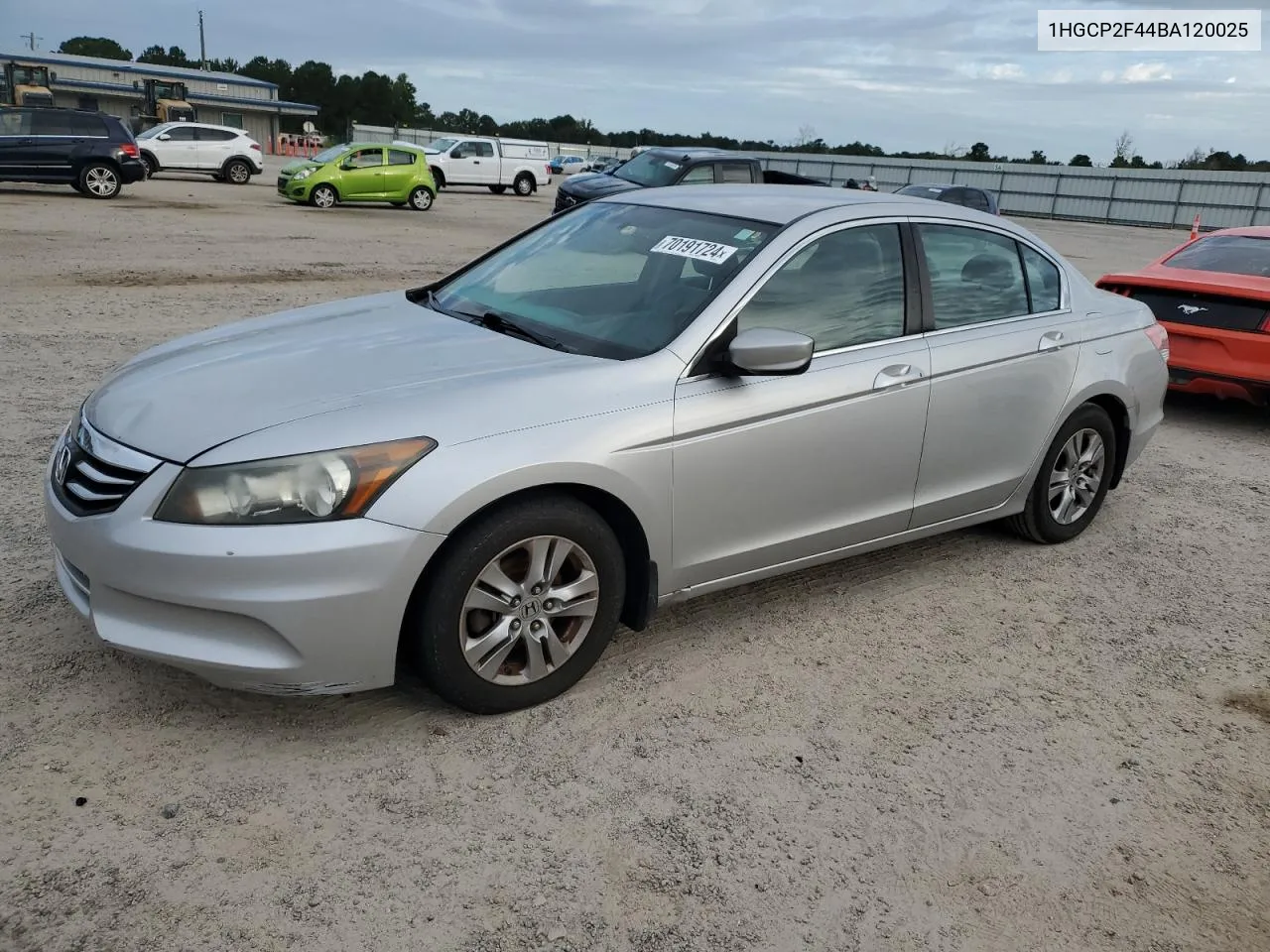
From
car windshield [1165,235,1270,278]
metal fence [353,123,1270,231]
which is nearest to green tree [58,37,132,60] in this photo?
metal fence [353,123,1270,231]

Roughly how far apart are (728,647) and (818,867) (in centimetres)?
125

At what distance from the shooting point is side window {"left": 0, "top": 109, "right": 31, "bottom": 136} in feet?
66.6

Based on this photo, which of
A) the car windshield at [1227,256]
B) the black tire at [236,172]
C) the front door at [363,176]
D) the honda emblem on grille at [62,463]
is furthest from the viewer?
the black tire at [236,172]

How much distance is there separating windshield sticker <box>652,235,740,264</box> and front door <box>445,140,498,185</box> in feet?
100

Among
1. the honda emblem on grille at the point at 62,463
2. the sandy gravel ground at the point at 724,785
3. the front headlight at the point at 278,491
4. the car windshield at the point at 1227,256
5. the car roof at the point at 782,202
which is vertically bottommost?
the sandy gravel ground at the point at 724,785

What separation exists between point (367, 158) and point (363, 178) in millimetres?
473

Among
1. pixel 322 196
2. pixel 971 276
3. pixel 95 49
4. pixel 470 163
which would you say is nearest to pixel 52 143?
pixel 322 196

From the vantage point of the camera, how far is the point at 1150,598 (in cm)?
466

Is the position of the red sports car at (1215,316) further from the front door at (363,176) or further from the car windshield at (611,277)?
the front door at (363,176)

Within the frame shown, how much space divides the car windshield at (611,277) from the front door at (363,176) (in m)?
20.8

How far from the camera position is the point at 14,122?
20391 millimetres

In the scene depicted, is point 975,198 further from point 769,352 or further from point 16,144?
A: point 769,352

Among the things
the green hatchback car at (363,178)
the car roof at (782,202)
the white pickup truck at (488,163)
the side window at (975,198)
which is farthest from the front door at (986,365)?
the white pickup truck at (488,163)

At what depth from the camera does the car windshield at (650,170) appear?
17.7 meters
